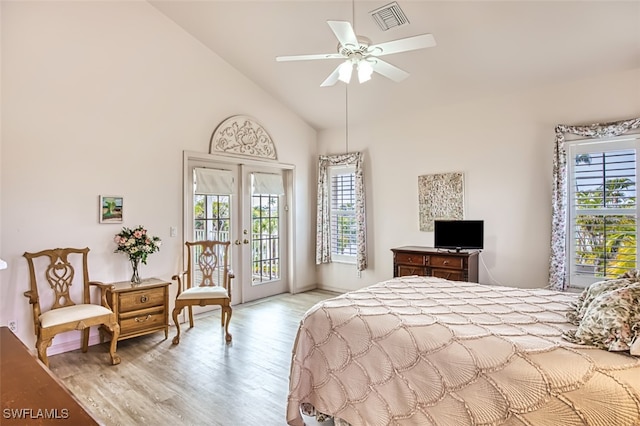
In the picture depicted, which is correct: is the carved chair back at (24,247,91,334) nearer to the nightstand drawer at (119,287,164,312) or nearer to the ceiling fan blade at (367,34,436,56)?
the nightstand drawer at (119,287,164,312)

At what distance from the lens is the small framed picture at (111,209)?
3.85 metres

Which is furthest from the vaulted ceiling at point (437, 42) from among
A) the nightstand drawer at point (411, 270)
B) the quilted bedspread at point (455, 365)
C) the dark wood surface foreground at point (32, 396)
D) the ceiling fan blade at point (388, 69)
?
the dark wood surface foreground at point (32, 396)

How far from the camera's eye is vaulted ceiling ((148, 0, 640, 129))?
3275 mm

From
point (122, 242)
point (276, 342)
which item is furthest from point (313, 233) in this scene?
point (122, 242)

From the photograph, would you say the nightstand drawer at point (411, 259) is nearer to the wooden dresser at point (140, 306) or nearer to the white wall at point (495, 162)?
the white wall at point (495, 162)

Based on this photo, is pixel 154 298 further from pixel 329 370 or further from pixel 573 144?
pixel 573 144

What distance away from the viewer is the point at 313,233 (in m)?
6.35

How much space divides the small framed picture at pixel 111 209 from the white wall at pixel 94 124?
2.3 inches

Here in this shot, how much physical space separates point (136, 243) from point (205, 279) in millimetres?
943

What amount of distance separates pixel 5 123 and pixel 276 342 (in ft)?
10.8

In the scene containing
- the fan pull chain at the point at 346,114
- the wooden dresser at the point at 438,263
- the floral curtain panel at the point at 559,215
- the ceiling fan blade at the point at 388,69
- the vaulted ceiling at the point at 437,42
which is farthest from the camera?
the fan pull chain at the point at 346,114

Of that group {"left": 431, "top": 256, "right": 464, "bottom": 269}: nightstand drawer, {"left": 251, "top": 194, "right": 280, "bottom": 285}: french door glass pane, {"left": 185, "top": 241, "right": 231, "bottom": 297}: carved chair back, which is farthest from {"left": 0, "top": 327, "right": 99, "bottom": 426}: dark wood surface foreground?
{"left": 251, "top": 194, "right": 280, "bottom": 285}: french door glass pane

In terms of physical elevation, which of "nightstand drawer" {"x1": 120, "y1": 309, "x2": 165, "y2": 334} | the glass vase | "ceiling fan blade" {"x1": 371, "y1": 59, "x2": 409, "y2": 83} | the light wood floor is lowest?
the light wood floor

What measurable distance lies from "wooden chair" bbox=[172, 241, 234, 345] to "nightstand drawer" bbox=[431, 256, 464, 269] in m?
2.46
